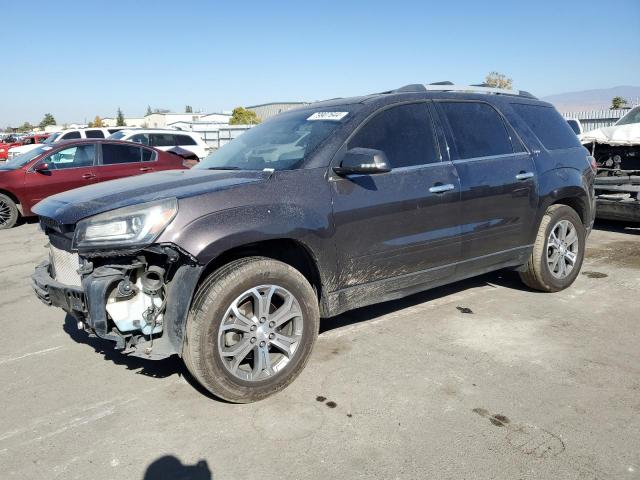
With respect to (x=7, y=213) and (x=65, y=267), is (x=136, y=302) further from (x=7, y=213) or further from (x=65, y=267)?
(x=7, y=213)

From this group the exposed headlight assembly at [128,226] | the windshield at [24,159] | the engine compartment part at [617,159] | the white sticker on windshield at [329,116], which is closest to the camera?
the exposed headlight assembly at [128,226]

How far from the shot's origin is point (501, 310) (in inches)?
182

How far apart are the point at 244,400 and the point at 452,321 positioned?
1.99 m

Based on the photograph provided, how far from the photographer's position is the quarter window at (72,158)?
32.1 feet

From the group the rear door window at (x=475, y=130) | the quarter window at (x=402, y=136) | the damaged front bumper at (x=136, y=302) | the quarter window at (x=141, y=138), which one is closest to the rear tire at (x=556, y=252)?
the rear door window at (x=475, y=130)

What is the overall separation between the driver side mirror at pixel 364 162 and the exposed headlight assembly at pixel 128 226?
109 centimetres

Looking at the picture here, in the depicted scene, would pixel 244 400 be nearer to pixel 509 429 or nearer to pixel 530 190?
pixel 509 429

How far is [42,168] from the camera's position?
377 inches

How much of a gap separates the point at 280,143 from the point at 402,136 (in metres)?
0.89

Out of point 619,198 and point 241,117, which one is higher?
point 241,117

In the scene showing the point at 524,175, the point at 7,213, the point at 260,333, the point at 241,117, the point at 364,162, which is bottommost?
the point at 7,213

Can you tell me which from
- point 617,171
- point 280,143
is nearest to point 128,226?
point 280,143

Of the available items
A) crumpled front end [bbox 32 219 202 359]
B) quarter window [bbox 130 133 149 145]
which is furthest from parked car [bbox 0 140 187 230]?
crumpled front end [bbox 32 219 202 359]

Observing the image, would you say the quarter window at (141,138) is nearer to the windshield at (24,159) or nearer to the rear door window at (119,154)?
the windshield at (24,159)
